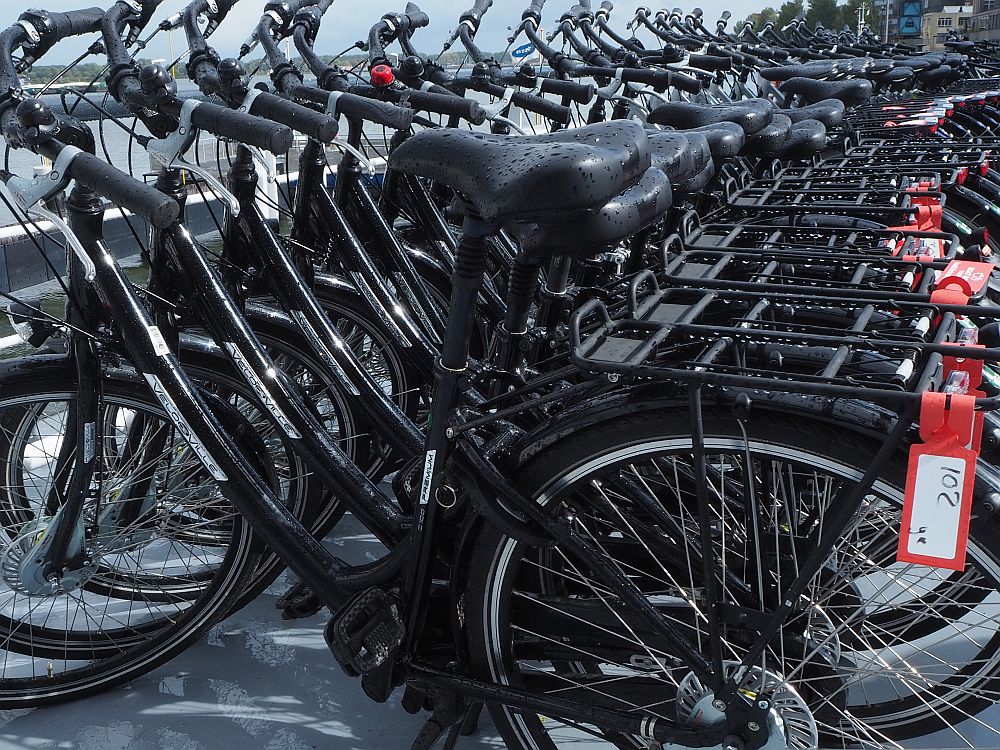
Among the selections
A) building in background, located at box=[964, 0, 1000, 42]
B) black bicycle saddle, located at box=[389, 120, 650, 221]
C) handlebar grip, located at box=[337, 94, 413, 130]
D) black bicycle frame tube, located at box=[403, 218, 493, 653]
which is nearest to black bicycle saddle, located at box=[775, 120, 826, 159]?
handlebar grip, located at box=[337, 94, 413, 130]

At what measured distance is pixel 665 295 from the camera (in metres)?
1.52

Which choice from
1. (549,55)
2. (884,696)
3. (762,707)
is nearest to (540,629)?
(762,707)

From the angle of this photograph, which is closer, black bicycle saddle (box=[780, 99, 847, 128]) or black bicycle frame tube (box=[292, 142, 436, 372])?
black bicycle frame tube (box=[292, 142, 436, 372])

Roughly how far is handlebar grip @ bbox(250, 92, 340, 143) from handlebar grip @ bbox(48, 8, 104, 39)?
0.40 meters

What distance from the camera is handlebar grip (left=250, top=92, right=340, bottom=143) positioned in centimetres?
202

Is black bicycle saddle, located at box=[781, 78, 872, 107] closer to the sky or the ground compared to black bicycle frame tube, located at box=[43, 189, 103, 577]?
closer to the sky

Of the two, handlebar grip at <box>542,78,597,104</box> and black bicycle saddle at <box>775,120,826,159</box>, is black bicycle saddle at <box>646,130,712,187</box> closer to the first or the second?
black bicycle saddle at <box>775,120,826,159</box>

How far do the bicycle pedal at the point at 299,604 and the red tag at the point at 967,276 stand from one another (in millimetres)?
1488

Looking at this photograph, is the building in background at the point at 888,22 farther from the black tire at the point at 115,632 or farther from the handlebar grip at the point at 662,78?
the black tire at the point at 115,632

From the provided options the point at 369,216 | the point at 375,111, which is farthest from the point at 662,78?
the point at 375,111

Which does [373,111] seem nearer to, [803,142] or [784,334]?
[803,142]

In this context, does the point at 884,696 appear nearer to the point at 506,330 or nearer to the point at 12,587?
the point at 506,330

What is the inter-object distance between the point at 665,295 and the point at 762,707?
0.65m

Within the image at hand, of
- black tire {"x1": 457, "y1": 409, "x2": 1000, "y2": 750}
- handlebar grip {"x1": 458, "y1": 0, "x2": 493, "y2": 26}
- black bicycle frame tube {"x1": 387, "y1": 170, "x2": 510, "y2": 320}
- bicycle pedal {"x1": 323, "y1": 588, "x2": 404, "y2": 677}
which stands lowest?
bicycle pedal {"x1": 323, "y1": 588, "x2": 404, "y2": 677}
